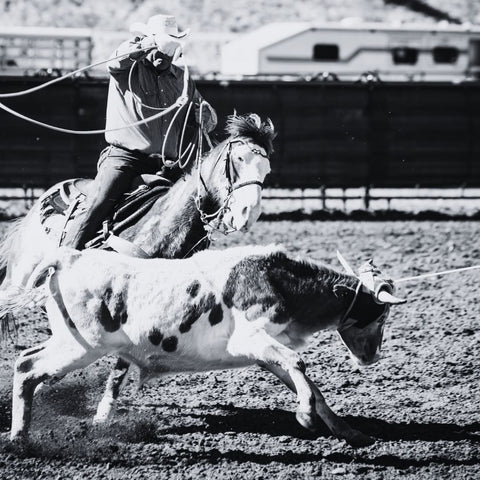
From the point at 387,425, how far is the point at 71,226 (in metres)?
2.37

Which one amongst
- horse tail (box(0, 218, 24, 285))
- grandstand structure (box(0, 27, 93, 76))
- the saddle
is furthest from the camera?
grandstand structure (box(0, 27, 93, 76))

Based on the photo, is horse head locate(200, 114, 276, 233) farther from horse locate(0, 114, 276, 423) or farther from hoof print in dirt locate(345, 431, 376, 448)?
hoof print in dirt locate(345, 431, 376, 448)

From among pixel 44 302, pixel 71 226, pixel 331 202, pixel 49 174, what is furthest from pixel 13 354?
pixel 331 202

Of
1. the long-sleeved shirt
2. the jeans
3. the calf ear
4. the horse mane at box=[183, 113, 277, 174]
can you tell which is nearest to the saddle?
the jeans

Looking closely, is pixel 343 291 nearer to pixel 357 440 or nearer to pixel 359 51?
pixel 357 440

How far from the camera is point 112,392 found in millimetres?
5781

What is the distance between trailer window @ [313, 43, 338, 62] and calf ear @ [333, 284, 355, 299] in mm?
18861

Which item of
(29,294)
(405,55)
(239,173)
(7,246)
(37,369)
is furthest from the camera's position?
(405,55)

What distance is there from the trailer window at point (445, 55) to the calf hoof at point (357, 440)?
20.4 m

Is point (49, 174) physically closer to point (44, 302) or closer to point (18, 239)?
point (18, 239)

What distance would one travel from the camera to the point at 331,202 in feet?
54.4

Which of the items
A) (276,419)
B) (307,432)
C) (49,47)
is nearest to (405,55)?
(49,47)

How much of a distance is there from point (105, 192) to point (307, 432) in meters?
2.01

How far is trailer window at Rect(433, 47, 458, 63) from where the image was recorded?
80.1 feet
